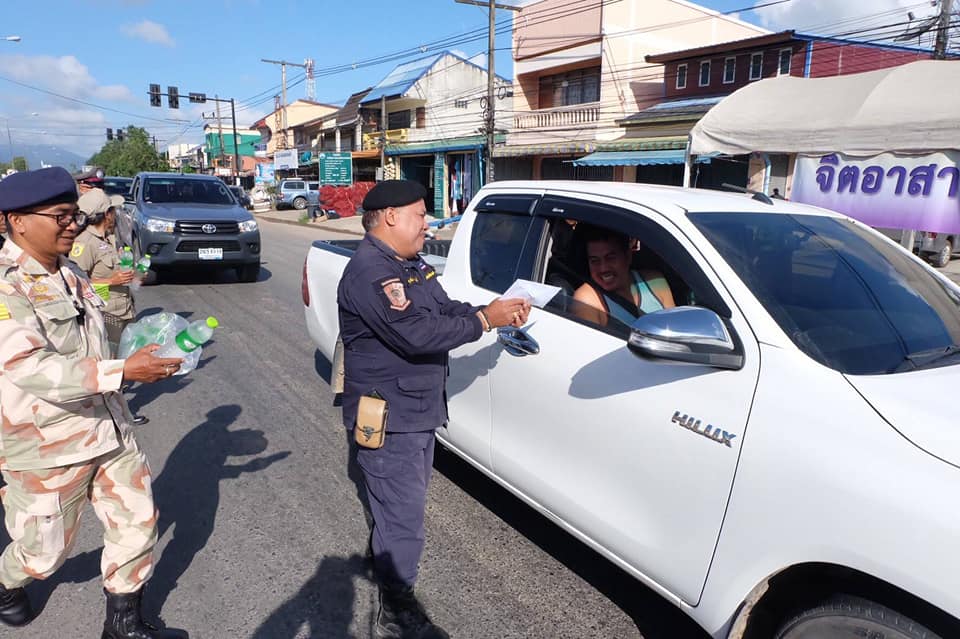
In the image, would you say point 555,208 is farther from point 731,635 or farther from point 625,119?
point 625,119

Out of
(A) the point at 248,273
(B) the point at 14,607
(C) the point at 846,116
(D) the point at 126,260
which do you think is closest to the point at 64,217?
(B) the point at 14,607

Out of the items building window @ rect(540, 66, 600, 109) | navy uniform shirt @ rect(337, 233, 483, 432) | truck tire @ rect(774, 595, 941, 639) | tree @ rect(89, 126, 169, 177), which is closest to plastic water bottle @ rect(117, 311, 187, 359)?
navy uniform shirt @ rect(337, 233, 483, 432)

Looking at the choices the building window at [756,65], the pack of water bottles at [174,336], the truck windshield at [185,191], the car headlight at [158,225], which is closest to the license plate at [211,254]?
the car headlight at [158,225]

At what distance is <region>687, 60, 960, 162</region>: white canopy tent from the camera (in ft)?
27.0

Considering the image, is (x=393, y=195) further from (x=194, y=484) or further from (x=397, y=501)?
(x=194, y=484)

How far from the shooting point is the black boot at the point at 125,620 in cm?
250

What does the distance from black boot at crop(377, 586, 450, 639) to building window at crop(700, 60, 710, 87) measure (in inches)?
887

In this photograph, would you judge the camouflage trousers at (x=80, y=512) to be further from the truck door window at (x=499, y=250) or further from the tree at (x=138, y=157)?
the tree at (x=138, y=157)

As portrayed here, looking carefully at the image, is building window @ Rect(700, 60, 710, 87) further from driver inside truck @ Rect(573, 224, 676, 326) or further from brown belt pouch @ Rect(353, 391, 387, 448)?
brown belt pouch @ Rect(353, 391, 387, 448)

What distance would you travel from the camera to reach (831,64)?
805 inches

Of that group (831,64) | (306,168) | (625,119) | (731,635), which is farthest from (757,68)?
(306,168)

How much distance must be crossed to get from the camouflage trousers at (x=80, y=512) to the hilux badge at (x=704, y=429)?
2.06 metres

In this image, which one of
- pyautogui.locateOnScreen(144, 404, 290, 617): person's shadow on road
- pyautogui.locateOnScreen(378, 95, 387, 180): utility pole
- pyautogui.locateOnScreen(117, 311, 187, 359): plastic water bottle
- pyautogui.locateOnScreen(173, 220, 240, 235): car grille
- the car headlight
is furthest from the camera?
pyautogui.locateOnScreen(378, 95, 387, 180): utility pole

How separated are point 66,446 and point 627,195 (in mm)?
2418
